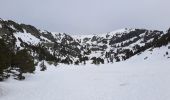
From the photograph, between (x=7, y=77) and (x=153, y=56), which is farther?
(x=153, y=56)

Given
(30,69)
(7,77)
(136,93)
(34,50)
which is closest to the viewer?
(136,93)

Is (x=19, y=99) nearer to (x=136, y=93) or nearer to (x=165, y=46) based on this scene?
(x=136, y=93)

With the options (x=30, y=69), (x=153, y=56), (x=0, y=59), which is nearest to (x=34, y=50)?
(x=153, y=56)

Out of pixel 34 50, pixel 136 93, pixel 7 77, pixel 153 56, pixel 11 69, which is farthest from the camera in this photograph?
pixel 34 50

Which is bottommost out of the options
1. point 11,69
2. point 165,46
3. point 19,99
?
point 19,99

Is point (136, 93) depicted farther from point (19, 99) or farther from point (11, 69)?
point (11, 69)

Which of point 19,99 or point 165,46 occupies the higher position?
point 165,46

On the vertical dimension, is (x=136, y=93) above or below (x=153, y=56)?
below

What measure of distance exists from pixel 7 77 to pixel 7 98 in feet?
53.7

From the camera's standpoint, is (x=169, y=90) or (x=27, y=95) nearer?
(x=169, y=90)

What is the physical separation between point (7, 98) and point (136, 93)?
53.1ft

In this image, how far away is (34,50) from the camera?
188875mm

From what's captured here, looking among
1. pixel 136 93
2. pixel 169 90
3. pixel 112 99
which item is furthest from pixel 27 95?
pixel 169 90

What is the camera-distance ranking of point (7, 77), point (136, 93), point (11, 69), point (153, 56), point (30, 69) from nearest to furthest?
point (136, 93) < point (7, 77) < point (11, 69) < point (30, 69) < point (153, 56)
